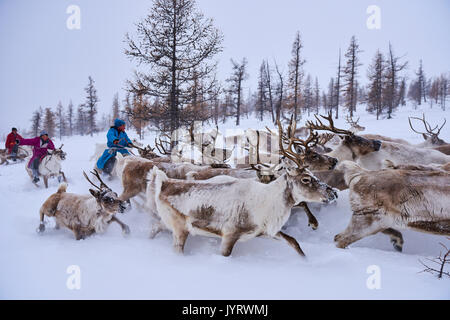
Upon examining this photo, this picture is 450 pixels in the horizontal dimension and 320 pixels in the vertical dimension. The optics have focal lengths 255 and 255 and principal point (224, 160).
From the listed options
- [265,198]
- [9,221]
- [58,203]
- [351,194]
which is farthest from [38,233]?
[351,194]

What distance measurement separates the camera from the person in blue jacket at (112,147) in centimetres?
735

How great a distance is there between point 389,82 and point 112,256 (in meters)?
31.7

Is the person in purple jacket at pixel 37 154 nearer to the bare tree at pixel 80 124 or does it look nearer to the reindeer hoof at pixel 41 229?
the reindeer hoof at pixel 41 229

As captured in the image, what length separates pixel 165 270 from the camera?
308cm

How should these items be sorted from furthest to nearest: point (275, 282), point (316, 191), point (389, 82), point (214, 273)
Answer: point (389, 82)
point (316, 191)
point (214, 273)
point (275, 282)

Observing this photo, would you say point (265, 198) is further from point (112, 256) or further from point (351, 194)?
point (112, 256)

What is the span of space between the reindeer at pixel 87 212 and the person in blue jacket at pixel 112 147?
2.85 m

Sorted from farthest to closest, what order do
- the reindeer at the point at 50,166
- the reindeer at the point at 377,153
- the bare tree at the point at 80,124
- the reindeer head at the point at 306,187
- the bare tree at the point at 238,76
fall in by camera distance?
the bare tree at the point at 80,124 → the bare tree at the point at 238,76 → the reindeer at the point at 50,166 → the reindeer at the point at 377,153 → the reindeer head at the point at 306,187

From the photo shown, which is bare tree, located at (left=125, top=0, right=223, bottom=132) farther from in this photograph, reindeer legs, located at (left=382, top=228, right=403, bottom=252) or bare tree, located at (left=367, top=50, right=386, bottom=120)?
bare tree, located at (left=367, top=50, right=386, bottom=120)

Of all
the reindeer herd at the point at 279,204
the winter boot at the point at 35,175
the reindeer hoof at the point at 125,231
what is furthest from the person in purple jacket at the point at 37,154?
the reindeer hoof at the point at 125,231

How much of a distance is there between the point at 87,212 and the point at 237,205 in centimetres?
281

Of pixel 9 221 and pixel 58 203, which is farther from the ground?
pixel 58 203

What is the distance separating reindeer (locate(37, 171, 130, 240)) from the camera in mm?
4383

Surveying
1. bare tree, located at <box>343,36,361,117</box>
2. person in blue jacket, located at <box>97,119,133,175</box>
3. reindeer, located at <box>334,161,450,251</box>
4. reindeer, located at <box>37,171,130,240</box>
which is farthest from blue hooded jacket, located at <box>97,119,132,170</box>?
bare tree, located at <box>343,36,361,117</box>
